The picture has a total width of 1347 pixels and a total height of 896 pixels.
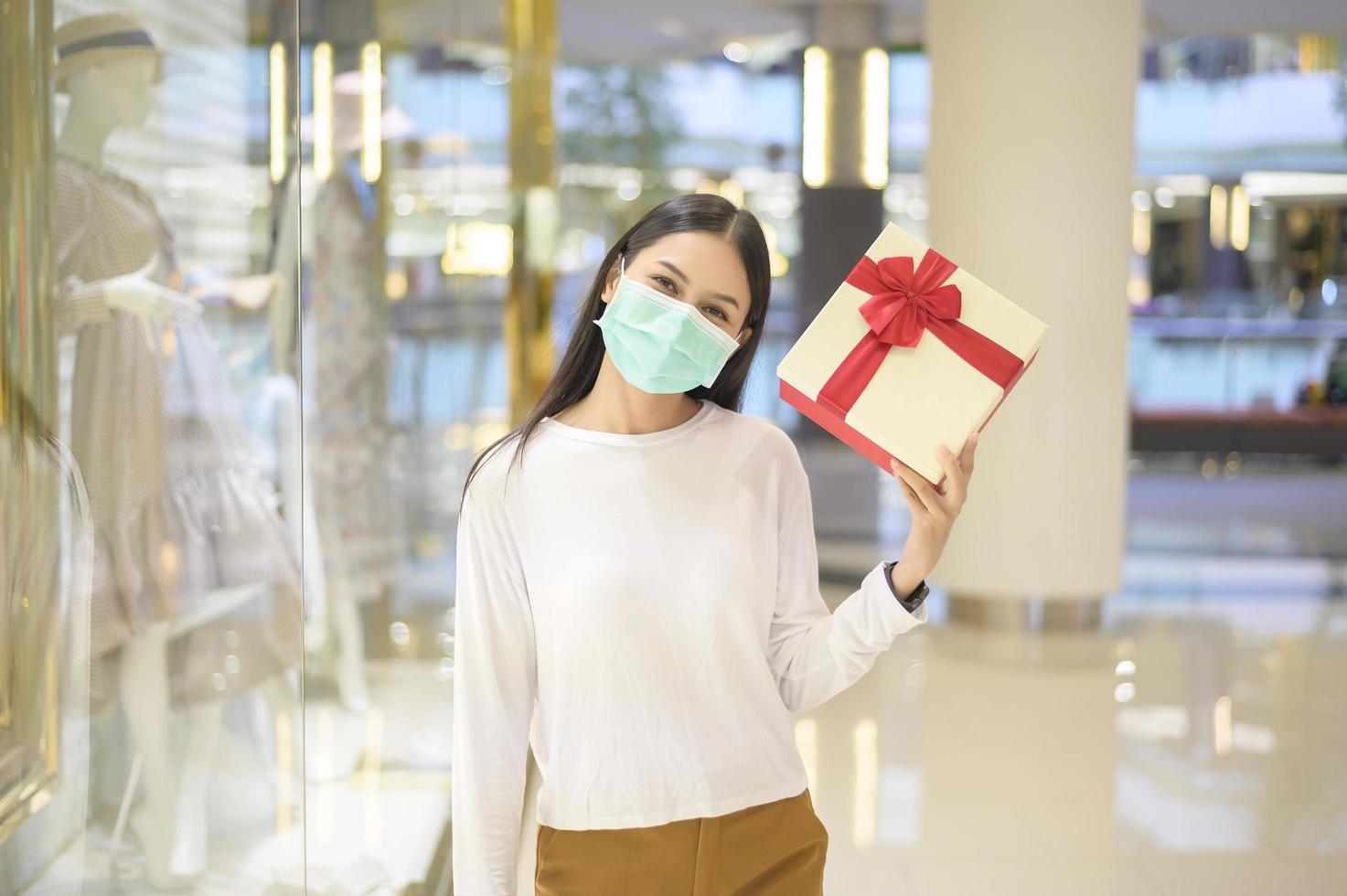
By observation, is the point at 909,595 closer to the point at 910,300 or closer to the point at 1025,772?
the point at 910,300

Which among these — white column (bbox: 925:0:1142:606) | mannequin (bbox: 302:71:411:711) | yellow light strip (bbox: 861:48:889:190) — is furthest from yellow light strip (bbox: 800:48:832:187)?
mannequin (bbox: 302:71:411:711)

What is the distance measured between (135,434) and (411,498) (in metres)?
2.84

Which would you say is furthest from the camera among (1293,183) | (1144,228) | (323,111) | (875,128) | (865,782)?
(1144,228)

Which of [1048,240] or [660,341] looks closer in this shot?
[660,341]

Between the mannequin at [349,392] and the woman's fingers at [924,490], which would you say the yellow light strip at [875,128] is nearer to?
the mannequin at [349,392]

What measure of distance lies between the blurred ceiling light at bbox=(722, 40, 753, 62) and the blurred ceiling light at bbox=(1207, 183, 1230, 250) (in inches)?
207

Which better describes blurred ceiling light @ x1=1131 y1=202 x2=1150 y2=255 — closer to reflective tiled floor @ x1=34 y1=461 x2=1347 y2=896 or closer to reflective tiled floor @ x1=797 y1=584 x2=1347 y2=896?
reflective tiled floor @ x1=34 y1=461 x2=1347 y2=896

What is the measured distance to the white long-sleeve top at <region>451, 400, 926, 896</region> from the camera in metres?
1.40

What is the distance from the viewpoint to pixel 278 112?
2068mm

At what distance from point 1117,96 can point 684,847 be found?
492cm

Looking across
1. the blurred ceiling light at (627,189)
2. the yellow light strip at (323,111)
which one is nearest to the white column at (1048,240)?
the yellow light strip at (323,111)

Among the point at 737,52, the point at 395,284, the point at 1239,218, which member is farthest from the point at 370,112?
the point at 1239,218

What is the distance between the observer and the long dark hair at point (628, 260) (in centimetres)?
145

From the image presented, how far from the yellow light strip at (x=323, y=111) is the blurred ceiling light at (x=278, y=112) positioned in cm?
86
